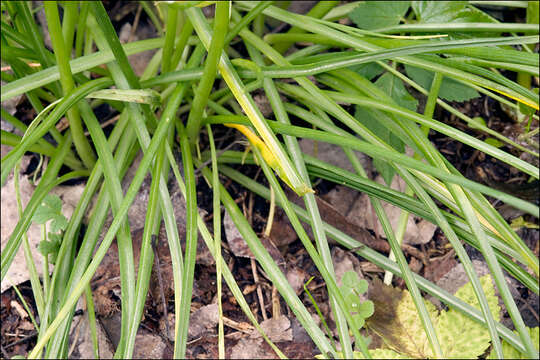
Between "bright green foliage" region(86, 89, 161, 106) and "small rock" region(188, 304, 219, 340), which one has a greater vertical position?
"bright green foliage" region(86, 89, 161, 106)

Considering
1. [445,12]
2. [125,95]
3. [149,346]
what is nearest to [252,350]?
[149,346]

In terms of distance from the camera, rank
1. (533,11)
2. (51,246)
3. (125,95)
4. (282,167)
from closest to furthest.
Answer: (282,167) → (125,95) → (51,246) → (533,11)

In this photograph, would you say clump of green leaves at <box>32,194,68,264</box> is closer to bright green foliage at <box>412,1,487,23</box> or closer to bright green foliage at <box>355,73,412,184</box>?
bright green foliage at <box>355,73,412,184</box>

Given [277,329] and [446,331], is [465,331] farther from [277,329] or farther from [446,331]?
[277,329]

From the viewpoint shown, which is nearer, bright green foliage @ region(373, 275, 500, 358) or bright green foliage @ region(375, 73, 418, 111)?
bright green foliage @ region(373, 275, 500, 358)

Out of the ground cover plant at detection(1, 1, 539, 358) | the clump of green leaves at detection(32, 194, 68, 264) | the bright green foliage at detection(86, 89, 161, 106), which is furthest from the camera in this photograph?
the clump of green leaves at detection(32, 194, 68, 264)

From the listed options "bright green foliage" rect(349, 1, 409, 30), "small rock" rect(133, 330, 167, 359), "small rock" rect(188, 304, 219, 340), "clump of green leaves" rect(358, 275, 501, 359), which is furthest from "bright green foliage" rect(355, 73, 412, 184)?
"small rock" rect(133, 330, 167, 359)

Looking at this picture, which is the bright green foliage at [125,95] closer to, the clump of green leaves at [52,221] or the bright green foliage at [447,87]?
the clump of green leaves at [52,221]

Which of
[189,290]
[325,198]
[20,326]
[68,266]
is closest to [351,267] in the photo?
[325,198]

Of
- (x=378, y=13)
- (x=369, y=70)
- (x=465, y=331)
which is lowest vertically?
(x=465, y=331)
